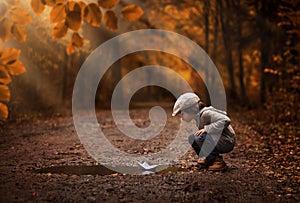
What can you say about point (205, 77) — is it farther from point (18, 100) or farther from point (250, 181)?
point (250, 181)

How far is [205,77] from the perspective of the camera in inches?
1016

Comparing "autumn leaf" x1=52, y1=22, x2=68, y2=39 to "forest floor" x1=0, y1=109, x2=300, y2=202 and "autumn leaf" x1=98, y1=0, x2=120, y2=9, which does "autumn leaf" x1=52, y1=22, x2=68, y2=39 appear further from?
"forest floor" x1=0, y1=109, x2=300, y2=202

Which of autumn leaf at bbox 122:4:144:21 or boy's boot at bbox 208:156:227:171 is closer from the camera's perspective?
autumn leaf at bbox 122:4:144:21

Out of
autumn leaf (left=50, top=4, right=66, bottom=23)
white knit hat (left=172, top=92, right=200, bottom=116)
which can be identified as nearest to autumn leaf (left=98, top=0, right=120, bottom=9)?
autumn leaf (left=50, top=4, right=66, bottom=23)

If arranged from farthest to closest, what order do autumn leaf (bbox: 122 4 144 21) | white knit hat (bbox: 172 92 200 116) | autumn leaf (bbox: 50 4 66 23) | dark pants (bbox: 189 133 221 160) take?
dark pants (bbox: 189 133 221 160) < white knit hat (bbox: 172 92 200 116) < autumn leaf (bbox: 50 4 66 23) < autumn leaf (bbox: 122 4 144 21)

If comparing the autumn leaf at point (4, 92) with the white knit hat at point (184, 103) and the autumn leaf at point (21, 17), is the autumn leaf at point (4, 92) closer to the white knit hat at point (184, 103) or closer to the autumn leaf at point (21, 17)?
the autumn leaf at point (21, 17)

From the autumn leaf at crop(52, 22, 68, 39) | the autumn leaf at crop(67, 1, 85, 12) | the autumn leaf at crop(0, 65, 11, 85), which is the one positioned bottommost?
the autumn leaf at crop(0, 65, 11, 85)

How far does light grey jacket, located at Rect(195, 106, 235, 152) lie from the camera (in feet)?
19.5

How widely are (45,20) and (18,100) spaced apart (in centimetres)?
299

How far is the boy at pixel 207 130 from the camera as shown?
5.94m

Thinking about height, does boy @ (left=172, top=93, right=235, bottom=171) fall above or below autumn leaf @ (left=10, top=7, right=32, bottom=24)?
below

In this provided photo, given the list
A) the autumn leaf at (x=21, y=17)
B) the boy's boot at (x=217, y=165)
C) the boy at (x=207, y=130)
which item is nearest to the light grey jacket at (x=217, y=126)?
the boy at (x=207, y=130)

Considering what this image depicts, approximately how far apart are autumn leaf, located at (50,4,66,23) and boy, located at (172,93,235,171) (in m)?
3.27

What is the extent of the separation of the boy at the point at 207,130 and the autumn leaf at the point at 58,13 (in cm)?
327
